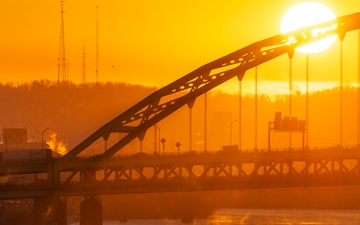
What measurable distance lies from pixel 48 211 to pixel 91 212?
5.15 meters

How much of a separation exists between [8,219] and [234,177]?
133 feet

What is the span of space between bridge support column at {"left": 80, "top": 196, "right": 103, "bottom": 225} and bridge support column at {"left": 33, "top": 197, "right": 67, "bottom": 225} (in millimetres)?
2266

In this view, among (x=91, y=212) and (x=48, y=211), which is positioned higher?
(x=48, y=211)

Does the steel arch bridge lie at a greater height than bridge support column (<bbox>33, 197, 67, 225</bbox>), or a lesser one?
greater

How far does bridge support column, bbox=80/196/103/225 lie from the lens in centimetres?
15962

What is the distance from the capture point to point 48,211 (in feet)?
519

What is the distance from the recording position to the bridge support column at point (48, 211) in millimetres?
158250

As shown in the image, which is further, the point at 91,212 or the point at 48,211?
the point at 91,212

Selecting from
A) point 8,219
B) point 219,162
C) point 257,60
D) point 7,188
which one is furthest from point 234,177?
point 8,219

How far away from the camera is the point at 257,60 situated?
15275cm

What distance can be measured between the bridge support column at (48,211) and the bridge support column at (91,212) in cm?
227

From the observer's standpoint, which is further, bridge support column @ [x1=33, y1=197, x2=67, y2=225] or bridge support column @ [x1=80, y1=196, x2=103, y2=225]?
bridge support column @ [x1=80, y1=196, x2=103, y2=225]

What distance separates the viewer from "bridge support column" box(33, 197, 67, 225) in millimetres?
158250

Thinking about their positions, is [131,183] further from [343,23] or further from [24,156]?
[343,23]
